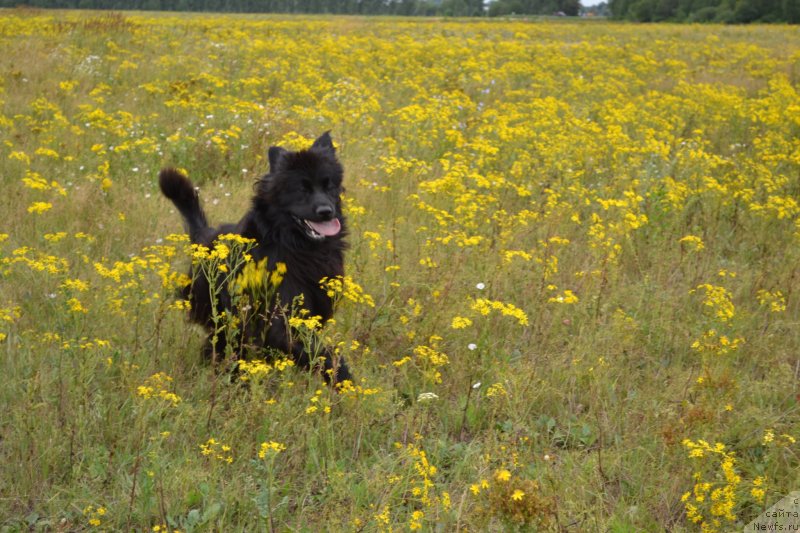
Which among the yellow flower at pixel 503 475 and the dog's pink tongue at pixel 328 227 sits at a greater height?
the dog's pink tongue at pixel 328 227

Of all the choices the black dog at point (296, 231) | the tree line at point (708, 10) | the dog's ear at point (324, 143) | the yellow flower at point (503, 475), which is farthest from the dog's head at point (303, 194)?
the tree line at point (708, 10)

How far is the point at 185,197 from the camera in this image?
4.13 metres

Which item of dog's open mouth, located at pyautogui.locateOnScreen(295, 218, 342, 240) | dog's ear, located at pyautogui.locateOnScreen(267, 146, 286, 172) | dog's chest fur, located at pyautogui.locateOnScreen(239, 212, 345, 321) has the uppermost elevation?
dog's ear, located at pyautogui.locateOnScreen(267, 146, 286, 172)

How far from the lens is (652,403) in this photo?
3541 mm

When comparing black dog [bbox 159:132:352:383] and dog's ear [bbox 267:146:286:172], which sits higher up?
dog's ear [bbox 267:146:286:172]

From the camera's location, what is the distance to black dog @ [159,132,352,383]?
3615mm

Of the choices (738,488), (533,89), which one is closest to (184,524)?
(738,488)

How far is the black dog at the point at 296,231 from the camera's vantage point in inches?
142

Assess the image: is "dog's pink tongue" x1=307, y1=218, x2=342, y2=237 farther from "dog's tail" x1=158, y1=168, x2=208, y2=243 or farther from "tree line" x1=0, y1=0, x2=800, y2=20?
"tree line" x1=0, y1=0, x2=800, y2=20

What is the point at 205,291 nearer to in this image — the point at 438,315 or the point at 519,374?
the point at 438,315

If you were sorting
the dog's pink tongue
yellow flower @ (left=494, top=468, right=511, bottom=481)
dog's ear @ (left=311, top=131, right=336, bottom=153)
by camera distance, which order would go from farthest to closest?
dog's ear @ (left=311, top=131, right=336, bottom=153) → the dog's pink tongue → yellow flower @ (left=494, top=468, right=511, bottom=481)

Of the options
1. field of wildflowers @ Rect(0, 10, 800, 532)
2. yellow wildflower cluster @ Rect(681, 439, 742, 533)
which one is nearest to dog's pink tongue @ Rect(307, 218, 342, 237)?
field of wildflowers @ Rect(0, 10, 800, 532)

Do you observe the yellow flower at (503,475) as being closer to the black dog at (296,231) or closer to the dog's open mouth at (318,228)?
the black dog at (296,231)

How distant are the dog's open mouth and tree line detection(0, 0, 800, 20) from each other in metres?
47.7
